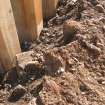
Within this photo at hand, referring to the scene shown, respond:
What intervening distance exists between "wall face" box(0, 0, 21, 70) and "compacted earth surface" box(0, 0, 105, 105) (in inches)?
5.6

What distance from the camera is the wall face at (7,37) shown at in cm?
260

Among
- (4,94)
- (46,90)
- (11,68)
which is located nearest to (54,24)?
(11,68)

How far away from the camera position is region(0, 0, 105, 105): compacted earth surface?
7.13 ft

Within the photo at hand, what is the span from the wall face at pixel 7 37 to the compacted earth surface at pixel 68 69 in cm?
14

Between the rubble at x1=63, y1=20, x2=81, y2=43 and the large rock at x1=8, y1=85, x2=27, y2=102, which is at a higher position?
the rubble at x1=63, y1=20, x2=81, y2=43

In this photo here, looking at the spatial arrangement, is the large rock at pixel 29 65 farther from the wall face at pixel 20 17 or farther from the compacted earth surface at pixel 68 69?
the wall face at pixel 20 17

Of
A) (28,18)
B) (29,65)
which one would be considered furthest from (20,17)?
(29,65)

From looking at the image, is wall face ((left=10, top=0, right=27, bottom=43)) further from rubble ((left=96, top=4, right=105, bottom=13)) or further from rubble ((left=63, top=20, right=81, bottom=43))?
rubble ((left=96, top=4, right=105, bottom=13))

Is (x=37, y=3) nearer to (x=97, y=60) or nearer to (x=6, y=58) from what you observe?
(x=6, y=58)

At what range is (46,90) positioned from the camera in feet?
7.22

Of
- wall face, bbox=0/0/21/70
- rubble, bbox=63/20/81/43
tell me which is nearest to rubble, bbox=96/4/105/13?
rubble, bbox=63/20/81/43

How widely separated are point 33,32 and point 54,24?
0.32m

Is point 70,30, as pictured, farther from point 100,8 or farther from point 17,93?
point 17,93

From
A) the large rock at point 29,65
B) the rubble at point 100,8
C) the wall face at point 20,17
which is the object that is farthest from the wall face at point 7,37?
the rubble at point 100,8
